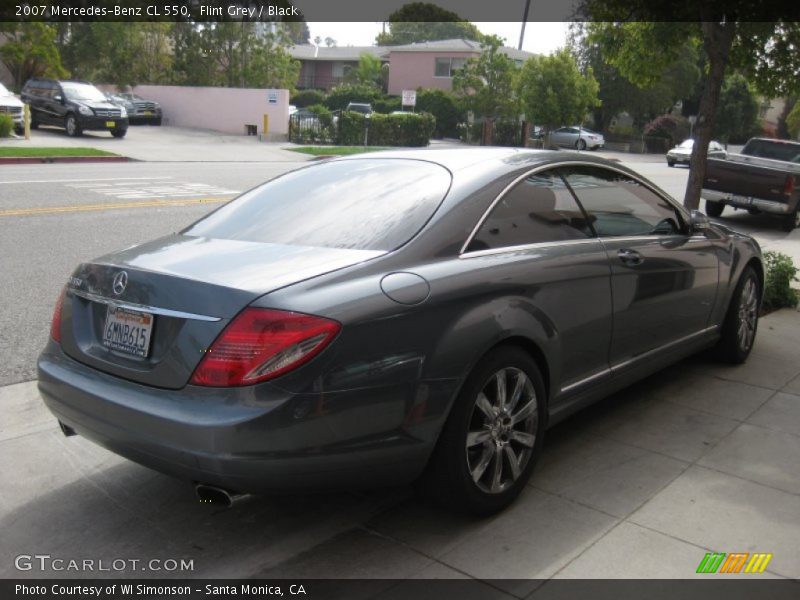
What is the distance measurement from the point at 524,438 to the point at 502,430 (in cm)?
19

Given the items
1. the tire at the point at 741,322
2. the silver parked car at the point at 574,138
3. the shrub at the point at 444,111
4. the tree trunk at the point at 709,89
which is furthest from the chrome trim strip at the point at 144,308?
the shrub at the point at 444,111

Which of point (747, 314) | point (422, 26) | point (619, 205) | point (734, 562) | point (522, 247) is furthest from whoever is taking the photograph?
point (422, 26)

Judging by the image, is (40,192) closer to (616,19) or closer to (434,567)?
(616,19)

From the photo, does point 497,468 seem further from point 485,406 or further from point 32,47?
point 32,47

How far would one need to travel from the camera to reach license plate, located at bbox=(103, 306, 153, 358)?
3207 millimetres

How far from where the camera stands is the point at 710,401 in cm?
518

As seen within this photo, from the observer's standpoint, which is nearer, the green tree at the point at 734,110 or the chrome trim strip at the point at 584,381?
the chrome trim strip at the point at 584,381

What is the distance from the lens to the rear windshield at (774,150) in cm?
1652

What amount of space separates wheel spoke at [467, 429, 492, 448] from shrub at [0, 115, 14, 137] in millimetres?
25389

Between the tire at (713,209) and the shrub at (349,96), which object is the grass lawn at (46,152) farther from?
the shrub at (349,96)

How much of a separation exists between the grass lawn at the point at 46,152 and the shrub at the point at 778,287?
58.9ft

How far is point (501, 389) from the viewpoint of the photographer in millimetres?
3555

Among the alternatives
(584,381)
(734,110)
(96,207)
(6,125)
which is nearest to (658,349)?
(584,381)

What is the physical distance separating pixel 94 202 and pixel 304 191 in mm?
9690
